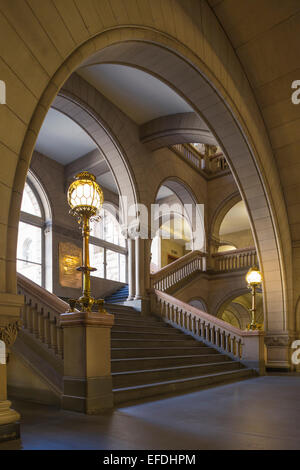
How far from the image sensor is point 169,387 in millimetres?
6219

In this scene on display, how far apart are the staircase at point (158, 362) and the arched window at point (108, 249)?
5909 mm


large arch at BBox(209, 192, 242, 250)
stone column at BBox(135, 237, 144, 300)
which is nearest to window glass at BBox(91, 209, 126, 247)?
large arch at BBox(209, 192, 242, 250)

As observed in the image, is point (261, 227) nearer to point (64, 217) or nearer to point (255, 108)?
point (255, 108)

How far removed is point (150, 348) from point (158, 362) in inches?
23.3

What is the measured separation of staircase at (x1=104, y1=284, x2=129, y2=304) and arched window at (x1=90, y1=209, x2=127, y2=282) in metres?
1.08

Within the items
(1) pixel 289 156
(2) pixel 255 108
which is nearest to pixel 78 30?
(2) pixel 255 108

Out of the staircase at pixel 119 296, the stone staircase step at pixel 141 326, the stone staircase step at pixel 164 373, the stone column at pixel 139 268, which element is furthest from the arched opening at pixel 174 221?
the stone staircase step at pixel 164 373

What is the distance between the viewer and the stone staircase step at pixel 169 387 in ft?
17.5

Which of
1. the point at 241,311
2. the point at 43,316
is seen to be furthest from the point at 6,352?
the point at 241,311

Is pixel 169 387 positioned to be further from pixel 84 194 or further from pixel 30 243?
pixel 30 243

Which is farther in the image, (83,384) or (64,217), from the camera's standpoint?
(64,217)

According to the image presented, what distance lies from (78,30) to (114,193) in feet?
44.7

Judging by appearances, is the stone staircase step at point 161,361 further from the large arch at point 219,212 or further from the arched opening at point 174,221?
the large arch at point 219,212

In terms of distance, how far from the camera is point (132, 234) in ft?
40.5
